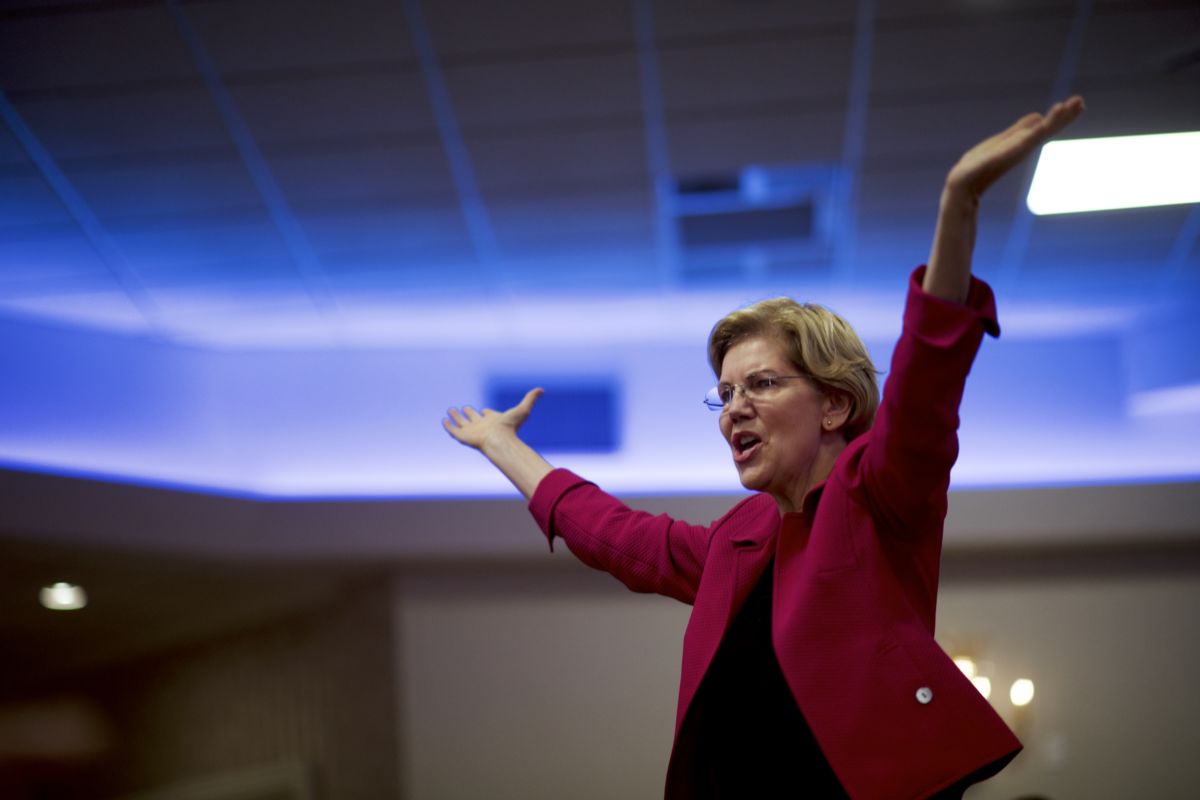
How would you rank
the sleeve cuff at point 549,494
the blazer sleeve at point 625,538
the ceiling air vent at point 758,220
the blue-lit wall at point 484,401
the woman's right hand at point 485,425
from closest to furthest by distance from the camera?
the blazer sleeve at point 625,538 → the sleeve cuff at point 549,494 → the woman's right hand at point 485,425 → the ceiling air vent at point 758,220 → the blue-lit wall at point 484,401

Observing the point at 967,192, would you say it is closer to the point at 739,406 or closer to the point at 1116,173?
the point at 739,406

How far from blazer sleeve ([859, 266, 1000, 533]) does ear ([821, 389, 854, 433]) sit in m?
0.24

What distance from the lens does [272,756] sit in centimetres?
707

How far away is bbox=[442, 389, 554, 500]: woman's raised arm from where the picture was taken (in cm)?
183

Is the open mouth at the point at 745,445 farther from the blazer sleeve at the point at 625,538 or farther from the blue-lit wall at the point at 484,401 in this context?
the blue-lit wall at the point at 484,401

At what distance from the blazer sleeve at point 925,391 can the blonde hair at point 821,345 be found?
242mm

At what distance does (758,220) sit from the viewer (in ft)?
16.1

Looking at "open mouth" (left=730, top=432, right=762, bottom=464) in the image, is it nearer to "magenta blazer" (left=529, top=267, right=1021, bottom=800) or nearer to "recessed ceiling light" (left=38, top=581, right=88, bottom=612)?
"magenta blazer" (left=529, top=267, right=1021, bottom=800)

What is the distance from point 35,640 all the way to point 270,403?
9.32ft

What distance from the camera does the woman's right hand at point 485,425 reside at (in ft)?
6.33

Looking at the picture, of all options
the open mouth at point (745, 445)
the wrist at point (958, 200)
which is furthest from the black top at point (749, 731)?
the wrist at point (958, 200)

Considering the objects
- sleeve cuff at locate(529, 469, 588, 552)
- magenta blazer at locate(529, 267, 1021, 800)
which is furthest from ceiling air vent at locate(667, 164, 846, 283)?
magenta blazer at locate(529, 267, 1021, 800)

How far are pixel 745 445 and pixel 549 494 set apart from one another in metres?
0.38

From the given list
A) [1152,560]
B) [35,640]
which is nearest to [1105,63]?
[1152,560]
